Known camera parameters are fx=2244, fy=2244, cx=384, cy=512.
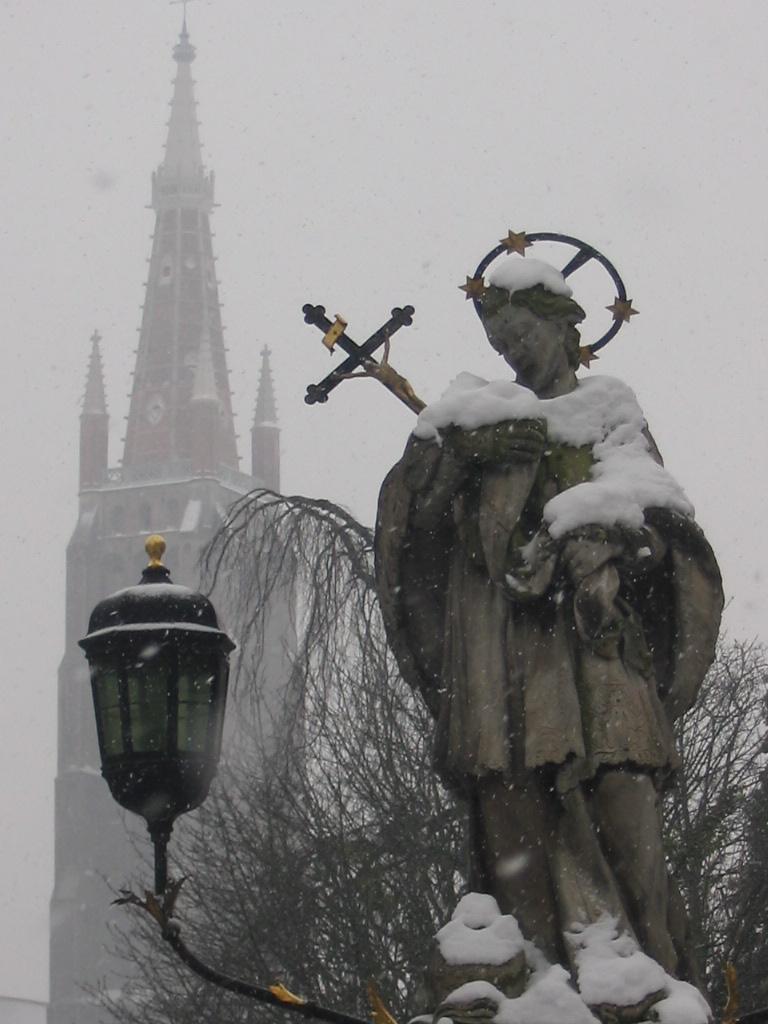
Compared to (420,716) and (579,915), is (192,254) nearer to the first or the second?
(420,716)

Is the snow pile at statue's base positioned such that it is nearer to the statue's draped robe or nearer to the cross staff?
the statue's draped robe

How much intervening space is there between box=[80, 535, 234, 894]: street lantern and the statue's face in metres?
1.43

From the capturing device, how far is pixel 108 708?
7598 millimetres

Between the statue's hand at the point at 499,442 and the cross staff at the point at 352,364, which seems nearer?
the statue's hand at the point at 499,442

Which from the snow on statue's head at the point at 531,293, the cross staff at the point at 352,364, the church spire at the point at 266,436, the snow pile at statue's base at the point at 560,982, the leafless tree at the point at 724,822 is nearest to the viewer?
the snow pile at statue's base at the point at 560,982

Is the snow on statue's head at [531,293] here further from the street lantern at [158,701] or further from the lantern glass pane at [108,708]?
the lantern glass pane at [108,708]

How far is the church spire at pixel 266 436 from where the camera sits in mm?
107500

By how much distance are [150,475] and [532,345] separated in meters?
103

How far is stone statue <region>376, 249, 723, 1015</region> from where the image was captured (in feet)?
21.3

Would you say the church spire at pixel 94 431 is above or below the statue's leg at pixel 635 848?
above

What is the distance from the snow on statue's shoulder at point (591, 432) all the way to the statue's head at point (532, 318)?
5.4 inches

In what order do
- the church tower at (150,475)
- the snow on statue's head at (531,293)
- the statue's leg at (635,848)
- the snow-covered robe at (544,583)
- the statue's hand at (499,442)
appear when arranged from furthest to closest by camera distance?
the church tower at (150,475) < the snow on statue's head at (531,293) < the statue's hand at (499,442) < the snow-covered robe at (544,583) < the statue's leg at (635,848)

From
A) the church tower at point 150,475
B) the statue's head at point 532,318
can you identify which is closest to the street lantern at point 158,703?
the statue's head at point 532,318

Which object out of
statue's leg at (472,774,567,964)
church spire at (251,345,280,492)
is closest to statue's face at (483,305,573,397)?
statue's leg at (472,774,567,964)
